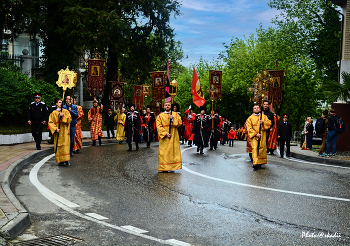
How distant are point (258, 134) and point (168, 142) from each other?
2.66 metres

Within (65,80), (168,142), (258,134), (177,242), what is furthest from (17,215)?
(65,80)

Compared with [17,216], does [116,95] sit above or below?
above

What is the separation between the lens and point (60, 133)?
496 inches

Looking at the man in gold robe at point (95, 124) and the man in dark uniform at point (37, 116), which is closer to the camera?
the man in dark uniform at point (37, 116)

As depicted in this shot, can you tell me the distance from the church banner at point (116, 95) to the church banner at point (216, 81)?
16.2 ft

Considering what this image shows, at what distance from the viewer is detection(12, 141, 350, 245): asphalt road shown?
5785mm

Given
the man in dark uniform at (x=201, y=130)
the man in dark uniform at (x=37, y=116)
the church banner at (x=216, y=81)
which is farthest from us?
the church banner at (x=216, y=81)

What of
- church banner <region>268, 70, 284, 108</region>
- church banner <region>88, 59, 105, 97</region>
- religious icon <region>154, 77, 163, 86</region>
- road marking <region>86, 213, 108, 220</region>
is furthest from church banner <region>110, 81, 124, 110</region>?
road marking <region>86, 213, 108, 220</region>

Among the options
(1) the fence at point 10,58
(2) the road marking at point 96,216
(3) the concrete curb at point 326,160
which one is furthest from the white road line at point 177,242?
(1) the fence at point 10,58

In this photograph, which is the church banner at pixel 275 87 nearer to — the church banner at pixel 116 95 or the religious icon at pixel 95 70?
the church banner at pixel 116 95

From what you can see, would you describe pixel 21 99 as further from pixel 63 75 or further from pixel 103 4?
pixel 103 4

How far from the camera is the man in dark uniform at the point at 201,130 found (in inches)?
698

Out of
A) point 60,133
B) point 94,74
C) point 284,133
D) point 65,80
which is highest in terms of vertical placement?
point 94,74

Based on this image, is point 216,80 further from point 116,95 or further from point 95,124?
point 95,124
